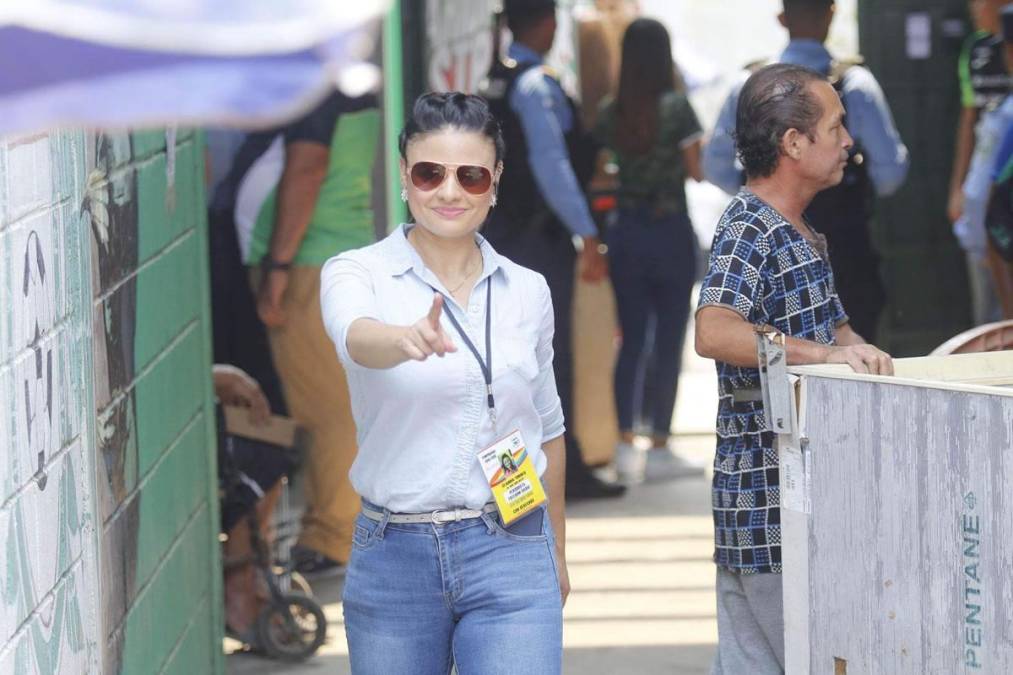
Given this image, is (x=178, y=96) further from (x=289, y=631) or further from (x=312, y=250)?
(x=312, y=250)

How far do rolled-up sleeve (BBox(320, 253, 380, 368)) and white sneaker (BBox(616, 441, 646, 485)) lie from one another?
18.1 ft

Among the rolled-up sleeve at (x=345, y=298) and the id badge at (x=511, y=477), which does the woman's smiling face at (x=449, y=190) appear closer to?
the rolled-up sleeve at (x=345, y=298)

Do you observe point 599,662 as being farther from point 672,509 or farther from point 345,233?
point 672,509

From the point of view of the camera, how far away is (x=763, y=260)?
3.95m

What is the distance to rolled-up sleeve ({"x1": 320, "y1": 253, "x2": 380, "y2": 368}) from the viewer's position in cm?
343

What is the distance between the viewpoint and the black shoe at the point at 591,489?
859 centimetres

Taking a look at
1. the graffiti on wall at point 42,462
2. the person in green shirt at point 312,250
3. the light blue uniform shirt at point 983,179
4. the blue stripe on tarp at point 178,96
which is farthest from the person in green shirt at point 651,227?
the blue stripe on tarp at point 178,96

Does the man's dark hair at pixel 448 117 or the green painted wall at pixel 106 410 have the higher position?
the man's dark hair at pixel 448 117

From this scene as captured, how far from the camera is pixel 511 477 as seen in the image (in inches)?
138

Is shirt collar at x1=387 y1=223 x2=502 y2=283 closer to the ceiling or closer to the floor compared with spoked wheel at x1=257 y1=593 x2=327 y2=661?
closer to the ceiling

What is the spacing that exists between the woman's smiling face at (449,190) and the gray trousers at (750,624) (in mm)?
1074

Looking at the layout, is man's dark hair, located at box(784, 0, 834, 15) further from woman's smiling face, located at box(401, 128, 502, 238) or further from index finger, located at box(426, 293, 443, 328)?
index finger, located at box(426, 293, 443, 328)

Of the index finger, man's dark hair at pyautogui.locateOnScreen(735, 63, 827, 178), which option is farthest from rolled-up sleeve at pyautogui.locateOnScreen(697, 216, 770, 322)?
the index finger

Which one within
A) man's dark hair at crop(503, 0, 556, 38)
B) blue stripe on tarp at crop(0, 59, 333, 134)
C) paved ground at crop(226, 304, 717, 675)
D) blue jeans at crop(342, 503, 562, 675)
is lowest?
paved ground at crop(226, 304, 717, 675)
